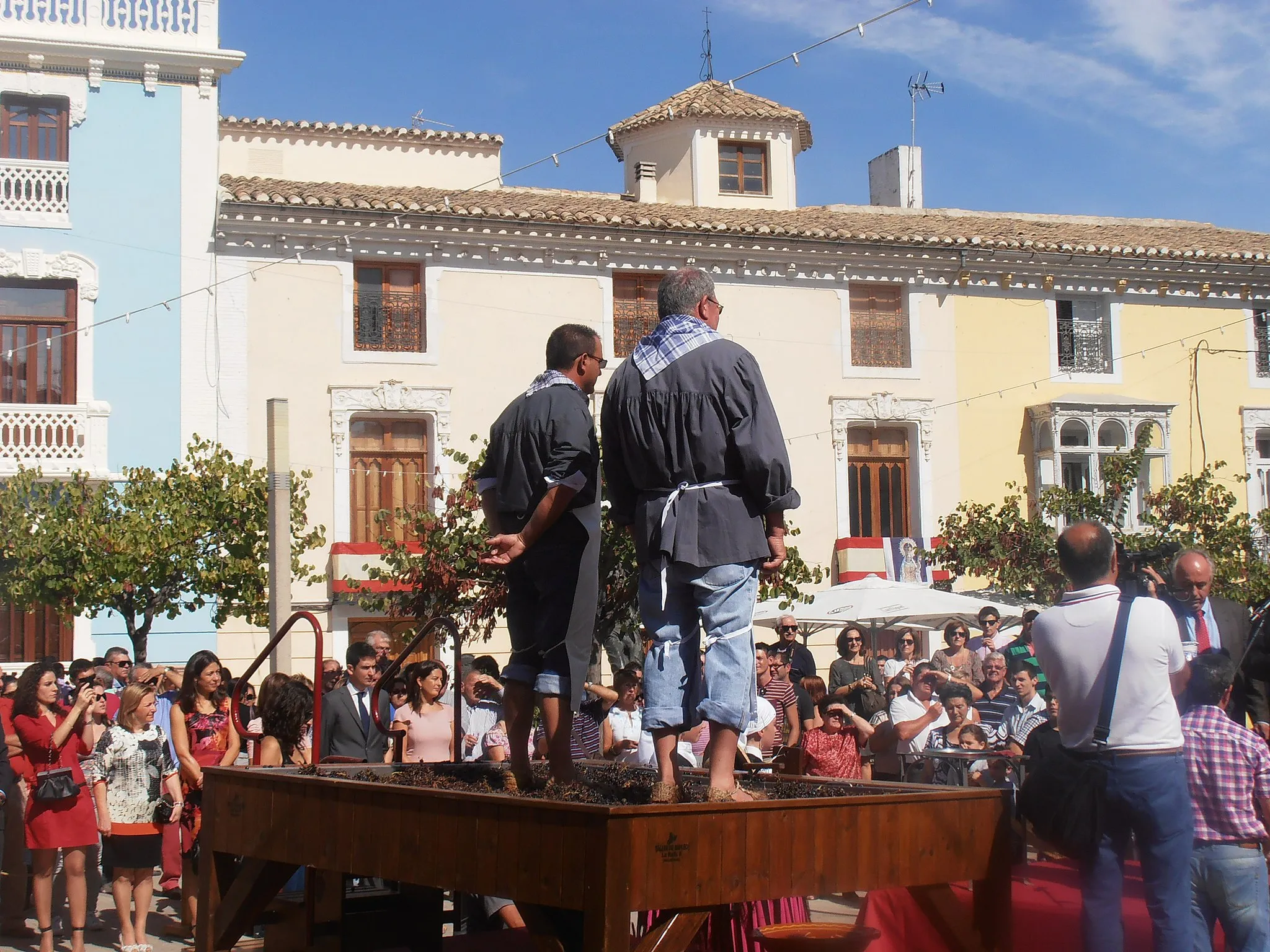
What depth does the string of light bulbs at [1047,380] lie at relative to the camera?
25766 millimetres

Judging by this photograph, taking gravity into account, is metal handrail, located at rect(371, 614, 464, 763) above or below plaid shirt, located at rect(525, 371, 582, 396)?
below

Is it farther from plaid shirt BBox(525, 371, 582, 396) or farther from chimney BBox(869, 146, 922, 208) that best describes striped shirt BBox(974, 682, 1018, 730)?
chimney BBox(869, 146, 922, 208)

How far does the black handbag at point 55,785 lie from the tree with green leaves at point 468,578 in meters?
6.98

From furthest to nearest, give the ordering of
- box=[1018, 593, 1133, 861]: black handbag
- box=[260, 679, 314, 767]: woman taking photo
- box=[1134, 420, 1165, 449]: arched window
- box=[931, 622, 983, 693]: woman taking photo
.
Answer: box=[1134, 420, 1165, 449]: arched window → box=[931, 622, 983, 693]: woman taking photo → box=[260, 679, 314, 767]: woman taking photo → box=[1018, 593, 1133, 861]: black handbag

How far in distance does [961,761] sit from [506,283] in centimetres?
1636

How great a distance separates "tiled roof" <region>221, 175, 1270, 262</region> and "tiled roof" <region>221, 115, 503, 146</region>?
1212 millimetres

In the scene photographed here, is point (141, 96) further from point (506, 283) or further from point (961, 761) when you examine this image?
point (961, 761)

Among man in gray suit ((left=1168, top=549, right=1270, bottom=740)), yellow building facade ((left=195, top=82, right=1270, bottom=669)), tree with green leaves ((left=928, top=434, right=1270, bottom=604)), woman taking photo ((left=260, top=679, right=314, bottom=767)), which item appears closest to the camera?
man in gray suit ((left=1168, top=549, right=1270, bottom=740))

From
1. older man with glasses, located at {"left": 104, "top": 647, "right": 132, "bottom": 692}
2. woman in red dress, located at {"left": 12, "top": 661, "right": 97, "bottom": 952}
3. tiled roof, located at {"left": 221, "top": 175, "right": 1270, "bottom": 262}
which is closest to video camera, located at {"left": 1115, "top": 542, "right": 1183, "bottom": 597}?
woman in red dress, located at {"left": 12, "top": 661, "right": 97, "bottom": 952}

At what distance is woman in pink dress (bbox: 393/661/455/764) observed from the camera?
8.76 meters

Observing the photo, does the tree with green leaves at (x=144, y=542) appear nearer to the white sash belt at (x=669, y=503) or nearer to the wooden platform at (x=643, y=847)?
the wooden platform at (x=643, y=847)

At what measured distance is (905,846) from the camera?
4.37 m

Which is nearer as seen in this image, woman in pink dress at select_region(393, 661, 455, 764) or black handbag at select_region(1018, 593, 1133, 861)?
black handbag at select_region(1018, 593, 1133, 861)

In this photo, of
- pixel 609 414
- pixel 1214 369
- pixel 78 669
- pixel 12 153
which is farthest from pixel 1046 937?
pixel 1214 369
